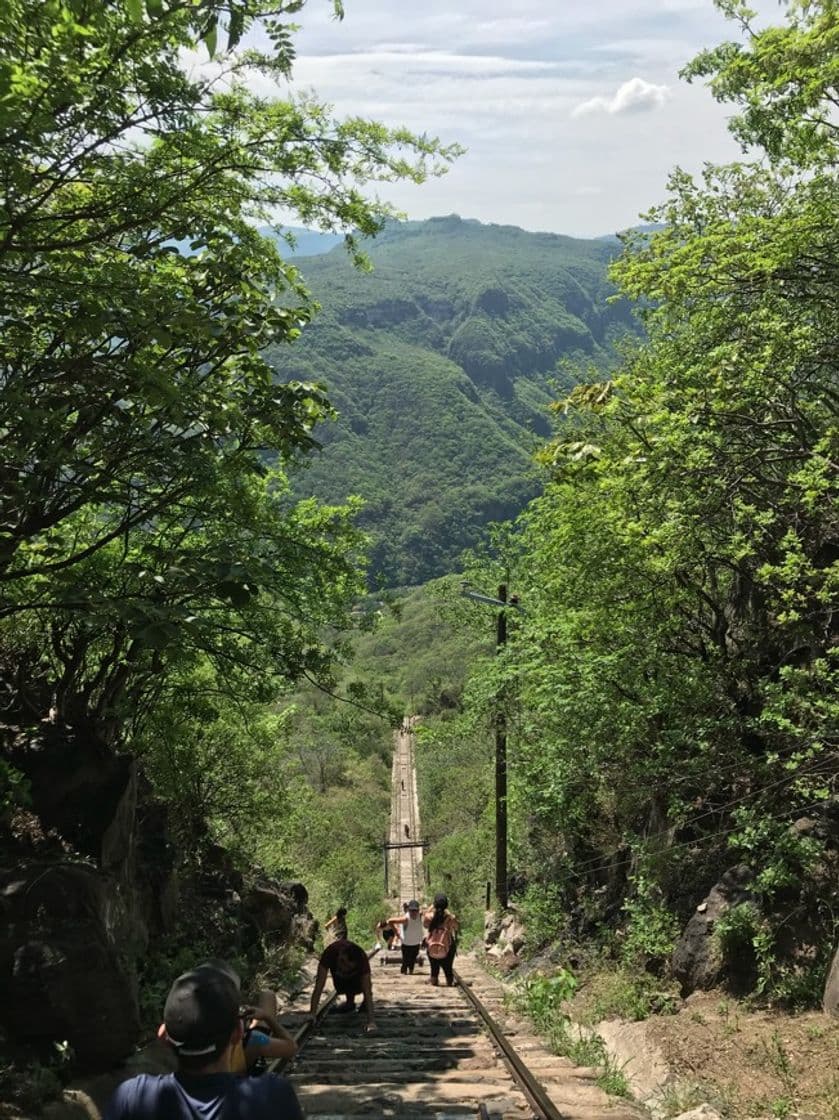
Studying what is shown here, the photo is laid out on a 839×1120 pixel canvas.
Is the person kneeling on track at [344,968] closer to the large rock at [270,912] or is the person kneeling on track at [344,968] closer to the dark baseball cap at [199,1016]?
the large rock at [270,912]

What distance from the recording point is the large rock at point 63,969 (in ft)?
19.9

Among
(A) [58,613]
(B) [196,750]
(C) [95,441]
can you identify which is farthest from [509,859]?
(C) [95,441]

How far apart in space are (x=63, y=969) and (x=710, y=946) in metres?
6.36

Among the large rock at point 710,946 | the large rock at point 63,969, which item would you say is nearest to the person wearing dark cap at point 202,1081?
the large rock at point 63,969

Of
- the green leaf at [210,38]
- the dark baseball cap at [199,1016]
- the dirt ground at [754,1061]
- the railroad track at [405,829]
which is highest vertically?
the green leaf at [210,38]

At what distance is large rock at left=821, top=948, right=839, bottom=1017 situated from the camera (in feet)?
23.0

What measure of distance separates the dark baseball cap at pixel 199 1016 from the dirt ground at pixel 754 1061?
494cm

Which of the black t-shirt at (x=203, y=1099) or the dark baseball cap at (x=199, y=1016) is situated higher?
the dark baseball cap at (x=199, y=1016)

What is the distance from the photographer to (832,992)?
7098 millimetres

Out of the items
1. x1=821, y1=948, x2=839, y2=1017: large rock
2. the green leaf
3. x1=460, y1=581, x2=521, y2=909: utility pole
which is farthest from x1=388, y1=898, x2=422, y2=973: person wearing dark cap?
the green leaf

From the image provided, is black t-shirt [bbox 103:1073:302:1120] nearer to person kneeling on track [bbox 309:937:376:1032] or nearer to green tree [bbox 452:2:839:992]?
green tree [bbox 452:2:839:992]

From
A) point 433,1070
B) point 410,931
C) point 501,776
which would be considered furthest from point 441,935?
point 501,776

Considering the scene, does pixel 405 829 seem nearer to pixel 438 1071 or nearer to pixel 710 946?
pixel 710 946

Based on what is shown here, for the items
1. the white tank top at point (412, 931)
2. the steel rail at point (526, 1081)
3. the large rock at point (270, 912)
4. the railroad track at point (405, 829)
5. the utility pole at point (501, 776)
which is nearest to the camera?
the steel rail at point (526, 1081)
